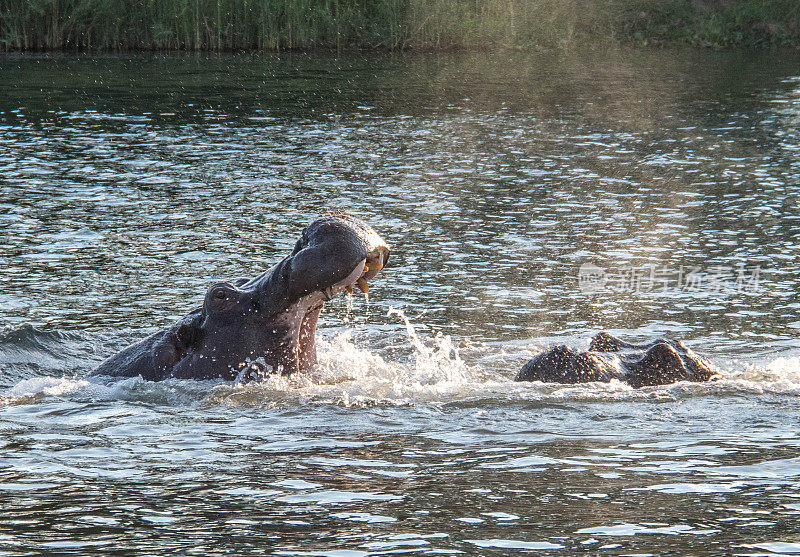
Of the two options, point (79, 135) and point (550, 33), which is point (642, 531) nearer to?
point (79, 135)

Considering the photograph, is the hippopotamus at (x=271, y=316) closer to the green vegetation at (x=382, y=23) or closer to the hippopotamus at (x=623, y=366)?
the hippopotamus at (x=623, y=366)

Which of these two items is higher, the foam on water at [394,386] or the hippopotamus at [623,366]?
the hippopotamus at [623,366]

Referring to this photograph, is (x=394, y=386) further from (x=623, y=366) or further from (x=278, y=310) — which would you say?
(x=278, y=310)

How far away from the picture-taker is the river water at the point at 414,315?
5992mm

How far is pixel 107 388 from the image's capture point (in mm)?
7969

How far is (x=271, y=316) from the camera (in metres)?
7.05

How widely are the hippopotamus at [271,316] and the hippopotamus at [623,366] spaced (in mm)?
1488

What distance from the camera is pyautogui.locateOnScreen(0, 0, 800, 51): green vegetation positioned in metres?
34.1

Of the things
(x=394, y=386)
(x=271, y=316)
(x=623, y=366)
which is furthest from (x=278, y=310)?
(x=623, y=366)

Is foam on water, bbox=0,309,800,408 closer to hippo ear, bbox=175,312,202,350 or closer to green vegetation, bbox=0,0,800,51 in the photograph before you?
hippo ear, bbox=175,312,202,350

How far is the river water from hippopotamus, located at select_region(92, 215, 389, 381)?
0.51 ft

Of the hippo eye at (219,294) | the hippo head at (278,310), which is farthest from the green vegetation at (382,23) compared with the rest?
the hippo eye at (219,294)

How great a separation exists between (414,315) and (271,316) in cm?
440

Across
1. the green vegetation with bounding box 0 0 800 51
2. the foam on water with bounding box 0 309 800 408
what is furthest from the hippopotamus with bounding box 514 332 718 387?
the green vegetation with bounding box 0 0 800 51
